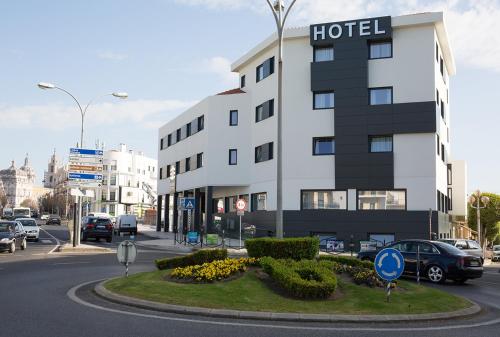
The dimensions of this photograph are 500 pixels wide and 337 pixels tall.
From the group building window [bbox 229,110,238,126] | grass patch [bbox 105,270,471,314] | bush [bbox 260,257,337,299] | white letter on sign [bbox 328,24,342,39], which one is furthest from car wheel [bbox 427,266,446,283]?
building window [bbox 229,110,238,126]

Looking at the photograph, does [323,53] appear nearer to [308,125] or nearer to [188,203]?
[308,125]

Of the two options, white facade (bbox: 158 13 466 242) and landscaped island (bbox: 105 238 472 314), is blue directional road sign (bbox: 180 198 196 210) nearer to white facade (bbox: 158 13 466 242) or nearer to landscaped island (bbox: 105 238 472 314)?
white facade (bbox: 158 13 466 242)

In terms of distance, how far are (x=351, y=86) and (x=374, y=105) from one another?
6.55 feet

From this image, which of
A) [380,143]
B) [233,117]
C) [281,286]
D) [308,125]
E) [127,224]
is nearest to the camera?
[281,286]

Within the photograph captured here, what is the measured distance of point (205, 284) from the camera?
39.6 feet

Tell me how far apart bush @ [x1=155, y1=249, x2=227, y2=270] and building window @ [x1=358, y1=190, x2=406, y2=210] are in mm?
22333

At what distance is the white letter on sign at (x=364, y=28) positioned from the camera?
3575 cm

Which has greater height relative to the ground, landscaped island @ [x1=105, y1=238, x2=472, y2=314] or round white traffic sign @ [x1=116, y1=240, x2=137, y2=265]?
round white traffic sign @ [x1=116, y1=240, x2=137, y2=265]

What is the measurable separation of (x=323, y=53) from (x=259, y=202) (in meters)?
12.1

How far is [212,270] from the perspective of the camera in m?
12.5

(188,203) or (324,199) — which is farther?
(324,199)

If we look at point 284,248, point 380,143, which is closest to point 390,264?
point 284,248

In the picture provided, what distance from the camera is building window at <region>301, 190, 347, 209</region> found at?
3631 cm

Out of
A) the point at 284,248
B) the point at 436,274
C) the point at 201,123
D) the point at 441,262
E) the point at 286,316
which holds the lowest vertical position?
the point at 436,274
